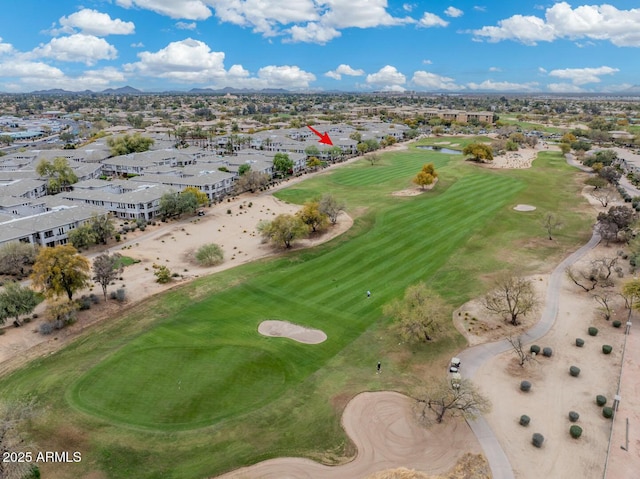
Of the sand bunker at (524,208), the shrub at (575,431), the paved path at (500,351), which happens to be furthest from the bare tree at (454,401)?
the sand bunker at (524,208)

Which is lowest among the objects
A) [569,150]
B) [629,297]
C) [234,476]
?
[234,476]

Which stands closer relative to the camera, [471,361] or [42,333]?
[471,361]

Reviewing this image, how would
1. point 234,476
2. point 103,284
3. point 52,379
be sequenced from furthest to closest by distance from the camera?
point 103,284 → point 52,379 → point 234,476

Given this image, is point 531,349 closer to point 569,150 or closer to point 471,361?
point 471,361

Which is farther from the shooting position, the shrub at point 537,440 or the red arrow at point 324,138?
the red arrow at point 324,138

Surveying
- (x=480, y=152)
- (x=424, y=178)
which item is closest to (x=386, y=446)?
(x=424, y=178)

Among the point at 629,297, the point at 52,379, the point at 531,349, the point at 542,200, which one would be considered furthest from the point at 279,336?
the point at 542,200

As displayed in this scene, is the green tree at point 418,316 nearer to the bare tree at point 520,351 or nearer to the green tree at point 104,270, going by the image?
the bare tree at point 520,351
